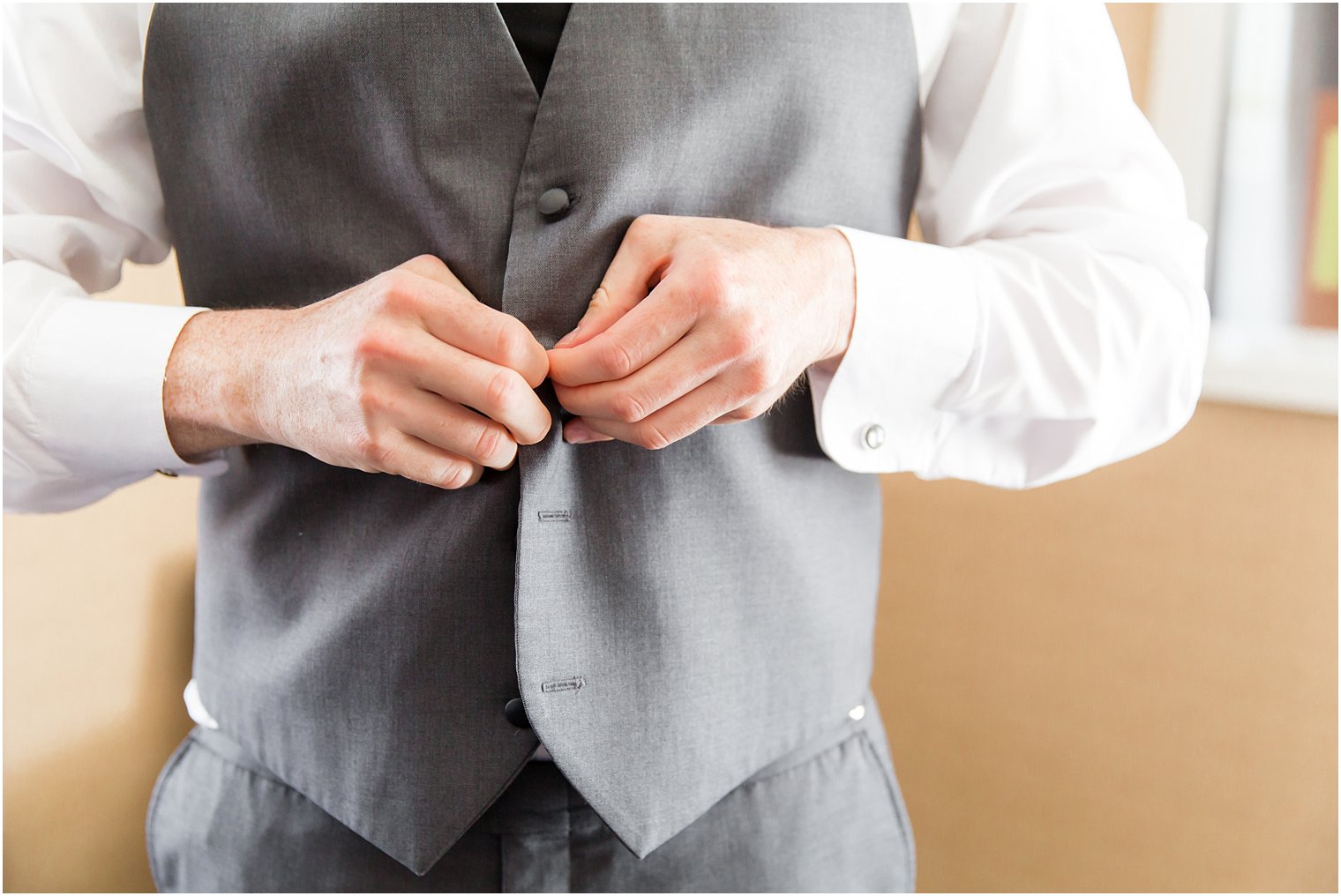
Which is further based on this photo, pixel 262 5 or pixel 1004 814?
pixel 1004 814

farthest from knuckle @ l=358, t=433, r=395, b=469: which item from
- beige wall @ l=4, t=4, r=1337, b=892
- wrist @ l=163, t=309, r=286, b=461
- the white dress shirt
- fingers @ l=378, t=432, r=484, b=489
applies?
beige wall @ l=4, t=4, r=1337, b=892

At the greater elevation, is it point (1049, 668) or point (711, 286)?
point (711, 286)

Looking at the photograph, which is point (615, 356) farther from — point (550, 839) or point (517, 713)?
point (550, 839)

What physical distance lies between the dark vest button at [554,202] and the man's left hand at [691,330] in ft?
0.17

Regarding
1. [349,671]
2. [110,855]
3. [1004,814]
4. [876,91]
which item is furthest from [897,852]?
[110,855]

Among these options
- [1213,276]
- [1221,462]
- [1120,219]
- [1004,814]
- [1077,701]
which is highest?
[1120,219]

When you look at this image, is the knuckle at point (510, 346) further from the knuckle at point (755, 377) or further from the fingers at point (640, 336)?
the knuckle at point (755, 377)

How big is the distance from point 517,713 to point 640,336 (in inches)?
11.0

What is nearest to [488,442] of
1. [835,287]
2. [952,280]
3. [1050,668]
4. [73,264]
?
[835,287]

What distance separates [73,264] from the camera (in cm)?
79

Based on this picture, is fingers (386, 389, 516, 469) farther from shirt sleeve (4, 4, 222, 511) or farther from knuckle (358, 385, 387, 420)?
shirt sleeve (4, 4, 222, 511)

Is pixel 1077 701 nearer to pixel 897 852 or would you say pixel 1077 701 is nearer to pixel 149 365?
pixel 897 852

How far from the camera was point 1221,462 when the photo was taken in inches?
47.6

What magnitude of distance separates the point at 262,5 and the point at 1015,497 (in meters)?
1.14
